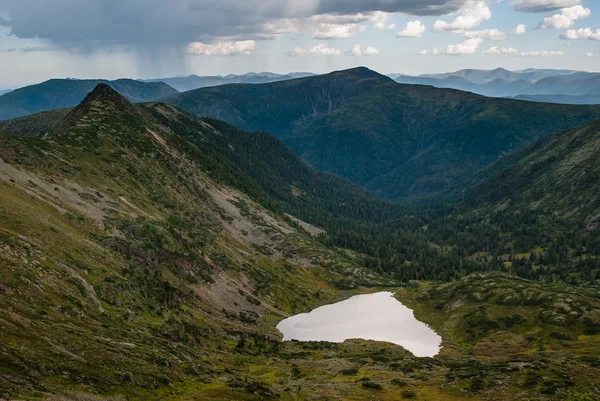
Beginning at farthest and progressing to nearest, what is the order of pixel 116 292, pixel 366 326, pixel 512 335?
pixel 366 326 < pixel 512 335 < pixel 116 292

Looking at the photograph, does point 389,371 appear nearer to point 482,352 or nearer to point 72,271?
point 482,352

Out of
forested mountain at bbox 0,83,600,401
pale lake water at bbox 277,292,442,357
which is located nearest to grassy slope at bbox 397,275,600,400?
forested mountain at bbox 0,83,600,401

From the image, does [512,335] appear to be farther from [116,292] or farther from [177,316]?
[116,292]

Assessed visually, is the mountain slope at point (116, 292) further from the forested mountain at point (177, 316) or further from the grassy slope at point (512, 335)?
the grassy slope at point (512, 335)

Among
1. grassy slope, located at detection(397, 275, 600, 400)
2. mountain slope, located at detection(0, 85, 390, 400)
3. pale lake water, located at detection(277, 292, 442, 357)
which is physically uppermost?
mountain slope, located at detection(0, 85, 390, 400)

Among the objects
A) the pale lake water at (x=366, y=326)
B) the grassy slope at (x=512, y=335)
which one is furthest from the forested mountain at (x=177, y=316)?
the pale lake water at (x=366, y=326)

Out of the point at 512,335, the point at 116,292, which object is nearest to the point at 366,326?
the point at 512,335

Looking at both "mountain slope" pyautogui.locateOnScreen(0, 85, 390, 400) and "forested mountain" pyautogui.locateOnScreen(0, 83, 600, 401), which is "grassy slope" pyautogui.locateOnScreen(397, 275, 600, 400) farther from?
"mountain slope" pyautogui.locateOnScreen(0, 85, 390, 400)

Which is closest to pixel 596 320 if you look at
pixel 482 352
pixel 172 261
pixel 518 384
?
pixel 482 352
